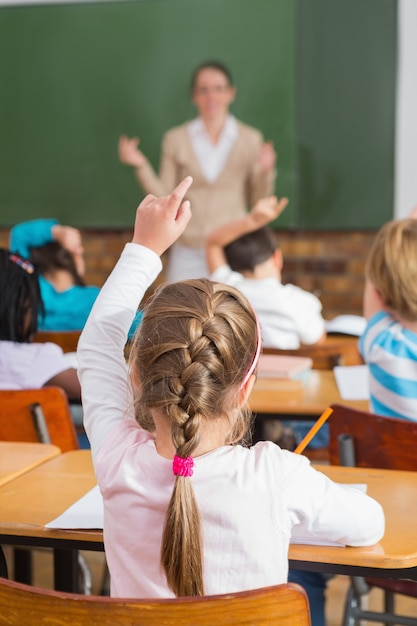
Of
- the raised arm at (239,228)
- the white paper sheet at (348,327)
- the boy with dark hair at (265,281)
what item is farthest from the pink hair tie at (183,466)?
the white paper sheet at (348,327)

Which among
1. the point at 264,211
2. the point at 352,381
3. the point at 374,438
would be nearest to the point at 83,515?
the point at 374,438

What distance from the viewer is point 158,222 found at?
4.59 ft

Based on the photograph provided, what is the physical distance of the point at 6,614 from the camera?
41.1 inches

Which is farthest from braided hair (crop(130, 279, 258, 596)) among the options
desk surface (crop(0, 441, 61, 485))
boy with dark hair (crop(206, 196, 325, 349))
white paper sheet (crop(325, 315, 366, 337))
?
white paper sheet (crop(325, 315, 366, 337))

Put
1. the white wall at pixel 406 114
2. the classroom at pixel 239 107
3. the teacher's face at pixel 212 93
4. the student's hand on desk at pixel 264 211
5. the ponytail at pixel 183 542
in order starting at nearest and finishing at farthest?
the ponytail at pixel 183 542, the student's hand on desk at pixel 264 211, the teacher's face at pixel 212 93, the white wall at pixel 406 114, the classroom at pixel 239 107

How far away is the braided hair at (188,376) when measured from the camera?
3.75 ft

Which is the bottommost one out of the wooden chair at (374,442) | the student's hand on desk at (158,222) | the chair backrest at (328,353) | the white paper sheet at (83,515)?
the chair backrest at (328,353)

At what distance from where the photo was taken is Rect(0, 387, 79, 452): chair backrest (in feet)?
7.13

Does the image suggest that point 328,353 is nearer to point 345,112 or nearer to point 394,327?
point 394,327

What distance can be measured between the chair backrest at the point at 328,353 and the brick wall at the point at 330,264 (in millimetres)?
2585

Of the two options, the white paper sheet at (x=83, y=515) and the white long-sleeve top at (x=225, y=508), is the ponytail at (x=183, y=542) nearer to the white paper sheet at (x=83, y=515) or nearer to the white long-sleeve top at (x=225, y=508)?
the white long-sleeve top at (x=225, y=508)

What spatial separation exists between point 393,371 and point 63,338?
3.87 feet

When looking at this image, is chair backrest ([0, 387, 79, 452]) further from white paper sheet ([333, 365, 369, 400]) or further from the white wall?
the white wall

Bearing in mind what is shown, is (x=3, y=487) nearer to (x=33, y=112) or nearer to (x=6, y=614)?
(x=6, y=614)
